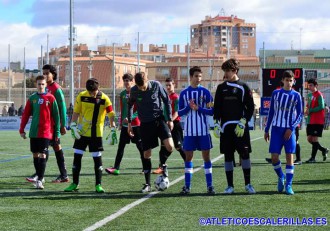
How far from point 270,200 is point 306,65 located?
90626 millimetres

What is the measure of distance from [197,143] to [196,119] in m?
0.38

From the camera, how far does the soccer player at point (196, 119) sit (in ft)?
38.1

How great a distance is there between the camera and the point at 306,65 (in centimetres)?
9925

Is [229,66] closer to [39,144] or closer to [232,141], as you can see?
[232,141]

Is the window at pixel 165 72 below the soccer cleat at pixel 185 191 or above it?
above

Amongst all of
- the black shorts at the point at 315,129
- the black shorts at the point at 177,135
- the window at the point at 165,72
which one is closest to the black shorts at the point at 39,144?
the black shorts at the point at 177,135

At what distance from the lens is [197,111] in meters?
11.7

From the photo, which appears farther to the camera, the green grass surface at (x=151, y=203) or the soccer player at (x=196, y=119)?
the soccer player at (x=196, y=119)

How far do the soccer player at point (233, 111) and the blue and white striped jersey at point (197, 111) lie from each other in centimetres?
25

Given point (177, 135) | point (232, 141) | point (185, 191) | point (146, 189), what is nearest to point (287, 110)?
point (232, 141)

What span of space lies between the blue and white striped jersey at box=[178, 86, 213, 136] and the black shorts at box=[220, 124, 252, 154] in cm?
33

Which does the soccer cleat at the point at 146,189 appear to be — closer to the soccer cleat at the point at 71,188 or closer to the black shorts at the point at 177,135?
the soccer cleat at the point at 71,188

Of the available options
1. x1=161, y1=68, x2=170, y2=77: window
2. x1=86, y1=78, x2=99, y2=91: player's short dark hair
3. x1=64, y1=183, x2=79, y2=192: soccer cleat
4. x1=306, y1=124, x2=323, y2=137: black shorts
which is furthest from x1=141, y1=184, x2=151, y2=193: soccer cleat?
x1=161, y1=68, x2=170, y2=77: window

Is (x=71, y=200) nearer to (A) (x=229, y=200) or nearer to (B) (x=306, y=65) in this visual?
(A) (x=229, y=200)
